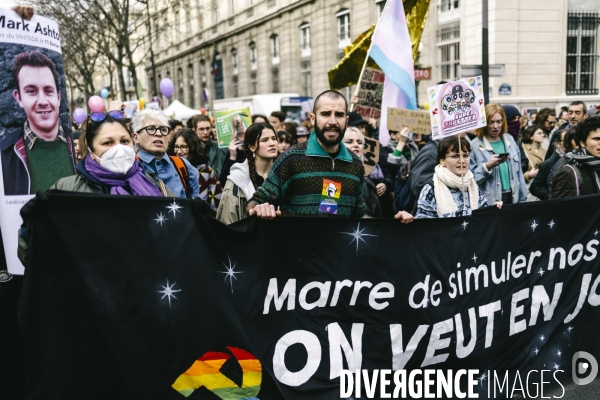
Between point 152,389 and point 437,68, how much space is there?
20.4 m

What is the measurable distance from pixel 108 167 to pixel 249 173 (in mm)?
1478

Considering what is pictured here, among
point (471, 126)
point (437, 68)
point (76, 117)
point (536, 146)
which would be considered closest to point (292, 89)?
point (437, 68)

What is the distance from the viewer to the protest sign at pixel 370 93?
722 centimetres

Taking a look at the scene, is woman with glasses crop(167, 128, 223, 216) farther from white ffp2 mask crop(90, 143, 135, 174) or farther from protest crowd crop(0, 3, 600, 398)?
white ffp2 mask crop(90, 143, 135, 174)

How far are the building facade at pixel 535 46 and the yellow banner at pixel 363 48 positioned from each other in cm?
1163

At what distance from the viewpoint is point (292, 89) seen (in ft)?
105

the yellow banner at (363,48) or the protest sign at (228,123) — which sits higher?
the yellow banner at (363,48)

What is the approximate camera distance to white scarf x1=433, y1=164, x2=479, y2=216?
4.43 meters

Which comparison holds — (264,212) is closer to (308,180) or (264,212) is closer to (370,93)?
(308,180)

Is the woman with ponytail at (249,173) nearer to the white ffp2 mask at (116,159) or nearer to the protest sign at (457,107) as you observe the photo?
the white ffp2 mask at (116,159)

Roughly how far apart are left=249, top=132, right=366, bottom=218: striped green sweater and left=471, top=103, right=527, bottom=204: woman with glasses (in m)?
2.40

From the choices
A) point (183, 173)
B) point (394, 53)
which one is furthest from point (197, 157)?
point (394, 53)

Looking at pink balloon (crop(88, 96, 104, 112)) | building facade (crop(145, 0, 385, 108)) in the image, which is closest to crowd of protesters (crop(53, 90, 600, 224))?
pink balloon (crop(88, 96, 104, 112))

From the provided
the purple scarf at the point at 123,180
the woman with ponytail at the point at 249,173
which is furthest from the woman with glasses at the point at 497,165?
the purple scarf at the point at 123,180
